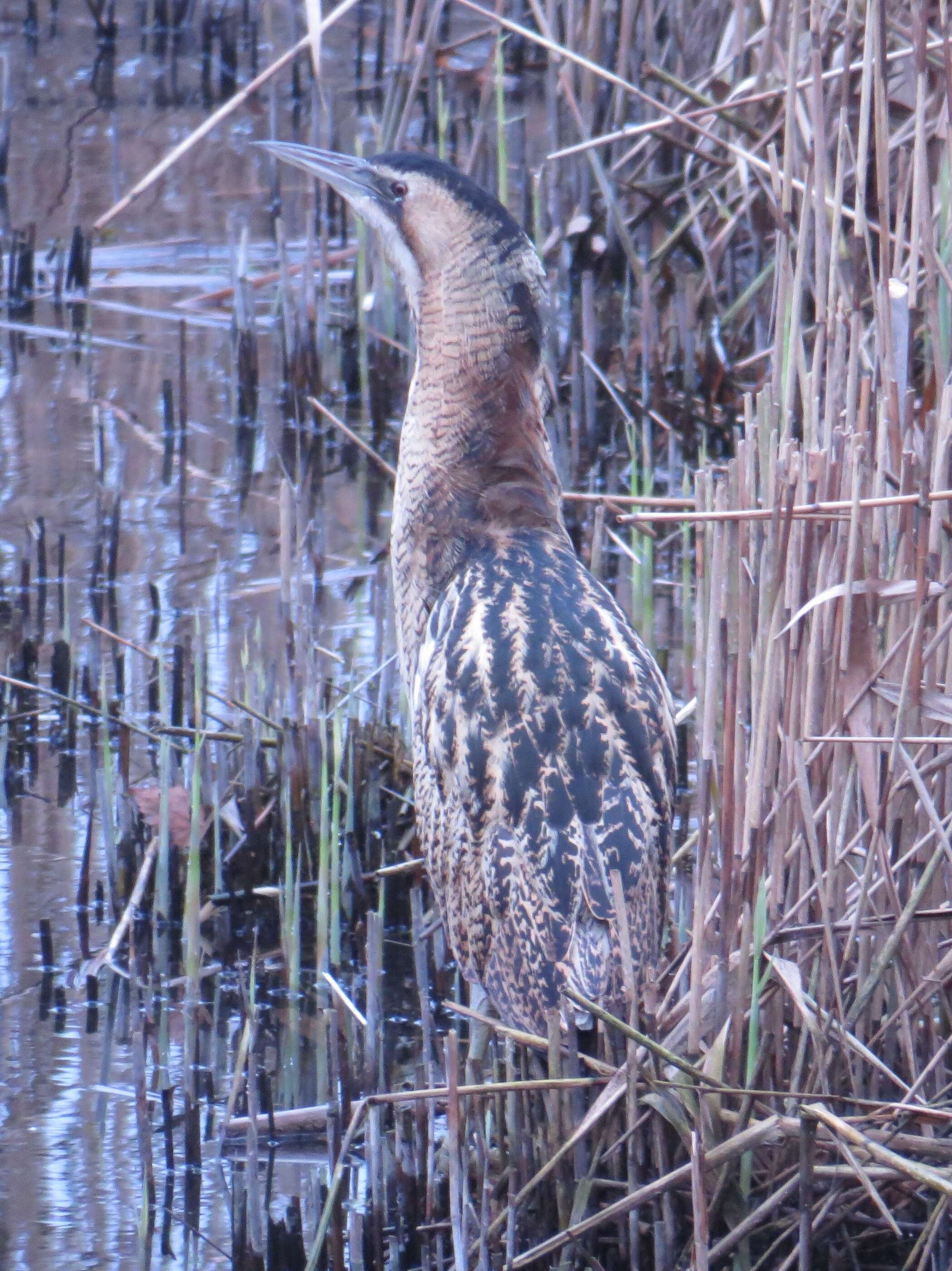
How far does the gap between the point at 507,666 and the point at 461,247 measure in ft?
3.21

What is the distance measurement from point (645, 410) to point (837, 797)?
9.60ft

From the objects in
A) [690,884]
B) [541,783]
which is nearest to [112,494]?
[690,884]

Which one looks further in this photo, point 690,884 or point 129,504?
point 129,504

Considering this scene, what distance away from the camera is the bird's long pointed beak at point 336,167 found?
4035 millimetres

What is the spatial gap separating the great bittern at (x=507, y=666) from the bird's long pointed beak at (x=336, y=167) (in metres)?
0.14

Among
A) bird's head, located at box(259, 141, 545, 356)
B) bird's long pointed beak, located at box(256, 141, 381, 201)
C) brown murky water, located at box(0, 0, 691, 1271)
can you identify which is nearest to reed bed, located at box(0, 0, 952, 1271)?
brown murky water, located at box(0, 0, 691, 1271)

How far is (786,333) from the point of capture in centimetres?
312

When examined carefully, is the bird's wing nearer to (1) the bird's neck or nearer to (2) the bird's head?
(1) the bird's neck

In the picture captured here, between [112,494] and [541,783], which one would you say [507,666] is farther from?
[112,494]

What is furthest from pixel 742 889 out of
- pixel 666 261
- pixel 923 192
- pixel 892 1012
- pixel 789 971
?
pixel 666 261

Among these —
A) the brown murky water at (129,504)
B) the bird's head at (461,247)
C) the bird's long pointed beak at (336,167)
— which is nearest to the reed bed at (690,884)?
the brown murky water at (129,504)

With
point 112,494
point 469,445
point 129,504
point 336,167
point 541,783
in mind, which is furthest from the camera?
point 129,504

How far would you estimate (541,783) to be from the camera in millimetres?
2955

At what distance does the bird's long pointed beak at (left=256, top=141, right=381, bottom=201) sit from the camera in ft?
13.2
